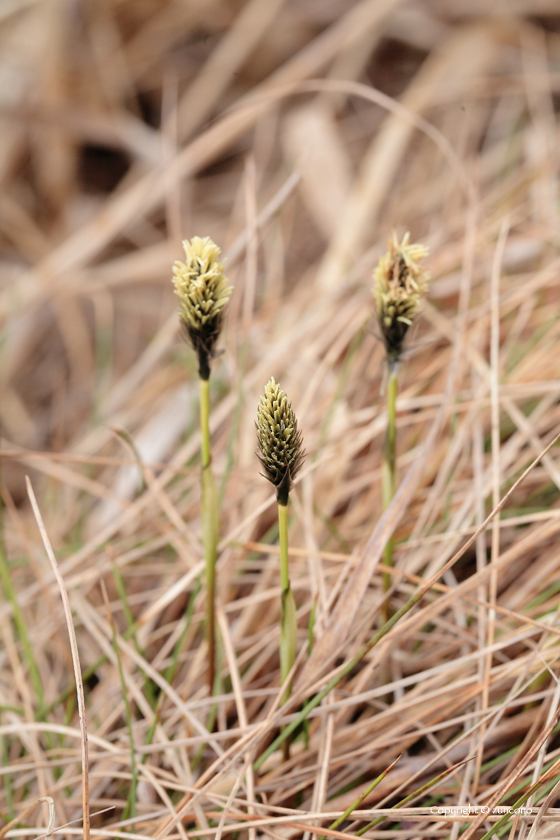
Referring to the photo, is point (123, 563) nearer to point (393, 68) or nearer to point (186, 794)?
point (186, 794)

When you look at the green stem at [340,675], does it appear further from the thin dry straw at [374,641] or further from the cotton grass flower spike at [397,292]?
the cotton grass flower spike at [397,292]

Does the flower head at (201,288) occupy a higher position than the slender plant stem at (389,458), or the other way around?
the flower head at (201,288)

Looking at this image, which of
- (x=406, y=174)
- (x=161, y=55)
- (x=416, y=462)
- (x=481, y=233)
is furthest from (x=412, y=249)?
(x=161, y=55)

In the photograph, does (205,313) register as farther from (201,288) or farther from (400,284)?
(400,284)

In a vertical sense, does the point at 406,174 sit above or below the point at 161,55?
below

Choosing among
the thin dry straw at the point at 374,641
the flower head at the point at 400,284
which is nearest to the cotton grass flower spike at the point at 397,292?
the flower head at the point at 400,284

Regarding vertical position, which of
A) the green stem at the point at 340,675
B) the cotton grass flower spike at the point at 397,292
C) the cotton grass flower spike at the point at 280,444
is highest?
the cotton grass flower spike at the point at 397,292

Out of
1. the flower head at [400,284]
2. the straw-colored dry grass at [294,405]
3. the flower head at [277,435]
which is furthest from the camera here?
the straw-colored dry grass at [294,405]
